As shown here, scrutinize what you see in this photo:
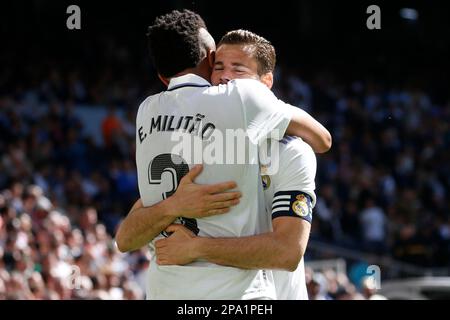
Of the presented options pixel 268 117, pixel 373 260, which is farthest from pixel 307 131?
pixel 373 260

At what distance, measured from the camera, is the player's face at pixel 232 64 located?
3.80 metres

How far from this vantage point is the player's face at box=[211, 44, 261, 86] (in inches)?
150

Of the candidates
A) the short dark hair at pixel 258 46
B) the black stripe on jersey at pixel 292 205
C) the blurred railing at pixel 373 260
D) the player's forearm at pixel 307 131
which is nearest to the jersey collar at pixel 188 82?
the short dark hair at pixel 258 46

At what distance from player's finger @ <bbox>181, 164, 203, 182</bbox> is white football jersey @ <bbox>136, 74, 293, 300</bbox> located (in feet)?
0.07

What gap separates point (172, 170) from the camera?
3666mm

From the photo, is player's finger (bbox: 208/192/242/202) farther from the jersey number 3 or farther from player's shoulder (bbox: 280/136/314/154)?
player's shoulder (bbox: 280/136/314/154)

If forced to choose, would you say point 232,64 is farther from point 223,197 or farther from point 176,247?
point 176,247

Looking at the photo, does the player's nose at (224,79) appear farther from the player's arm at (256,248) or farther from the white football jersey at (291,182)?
the player's arm at (256,248)

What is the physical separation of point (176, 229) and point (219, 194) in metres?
0.24

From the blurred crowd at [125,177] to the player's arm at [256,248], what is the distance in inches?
189

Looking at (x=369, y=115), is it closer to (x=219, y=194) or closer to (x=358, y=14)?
(x=358, y=14)

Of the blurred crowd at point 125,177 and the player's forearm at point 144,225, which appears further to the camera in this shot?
the blurred crowd at point 125,177

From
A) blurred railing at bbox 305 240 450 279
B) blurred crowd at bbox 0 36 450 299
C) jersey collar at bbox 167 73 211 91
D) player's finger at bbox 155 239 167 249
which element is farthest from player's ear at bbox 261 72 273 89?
blurred railing at bbox 305 240 450 279

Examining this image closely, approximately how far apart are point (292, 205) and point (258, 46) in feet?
2.40
